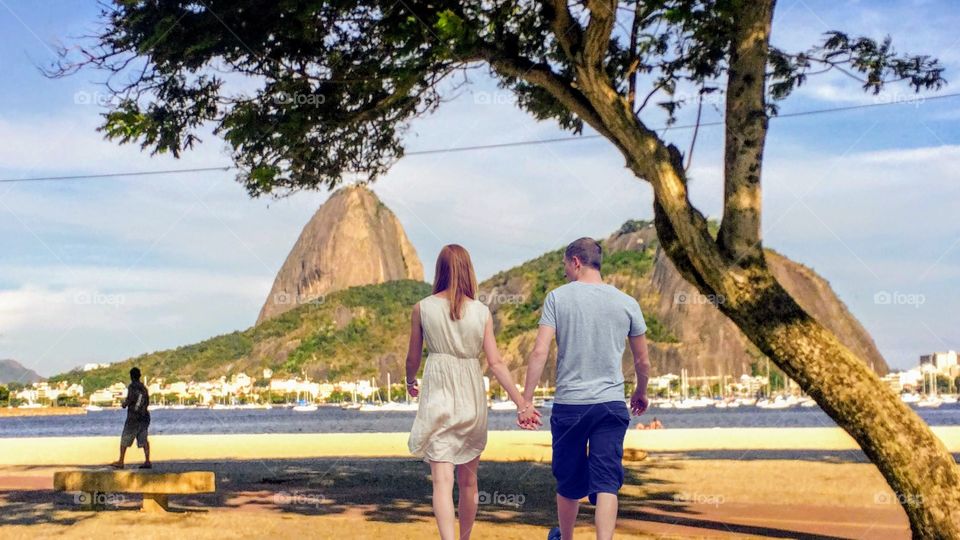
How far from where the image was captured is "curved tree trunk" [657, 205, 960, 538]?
8352 mm

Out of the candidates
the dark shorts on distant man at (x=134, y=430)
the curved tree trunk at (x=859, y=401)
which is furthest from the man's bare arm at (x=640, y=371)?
the dark shorts on distant man at (x=134, y=430)

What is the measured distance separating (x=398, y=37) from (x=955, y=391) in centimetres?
20249

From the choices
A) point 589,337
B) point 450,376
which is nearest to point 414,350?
point 450,376

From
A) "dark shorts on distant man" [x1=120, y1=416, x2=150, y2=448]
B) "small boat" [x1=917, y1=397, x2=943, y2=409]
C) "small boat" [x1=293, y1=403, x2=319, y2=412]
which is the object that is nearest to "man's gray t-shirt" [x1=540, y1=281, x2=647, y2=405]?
"dark shorts on distant man" [x1=120, y1=416, x2=150, y2=448]

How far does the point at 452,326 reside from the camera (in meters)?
6.51

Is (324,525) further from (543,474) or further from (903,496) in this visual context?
(543,474)

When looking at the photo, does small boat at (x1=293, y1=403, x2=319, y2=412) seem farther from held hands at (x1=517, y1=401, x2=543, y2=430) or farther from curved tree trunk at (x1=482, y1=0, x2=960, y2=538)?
held hands at (x1=517, y1=401, x2=543, y2=430)

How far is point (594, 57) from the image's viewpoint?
989cm

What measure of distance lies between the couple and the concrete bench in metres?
4.20

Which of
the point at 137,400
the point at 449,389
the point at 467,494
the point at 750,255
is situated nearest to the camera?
the point at 449,389

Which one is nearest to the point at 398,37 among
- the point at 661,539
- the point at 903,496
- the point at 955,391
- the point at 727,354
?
the point at 661,539

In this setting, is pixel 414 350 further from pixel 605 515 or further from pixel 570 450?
pixel 605 515

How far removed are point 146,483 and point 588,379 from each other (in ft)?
18.1

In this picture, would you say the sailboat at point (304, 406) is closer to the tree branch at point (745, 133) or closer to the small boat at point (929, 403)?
the small boat at point (929, 403)
